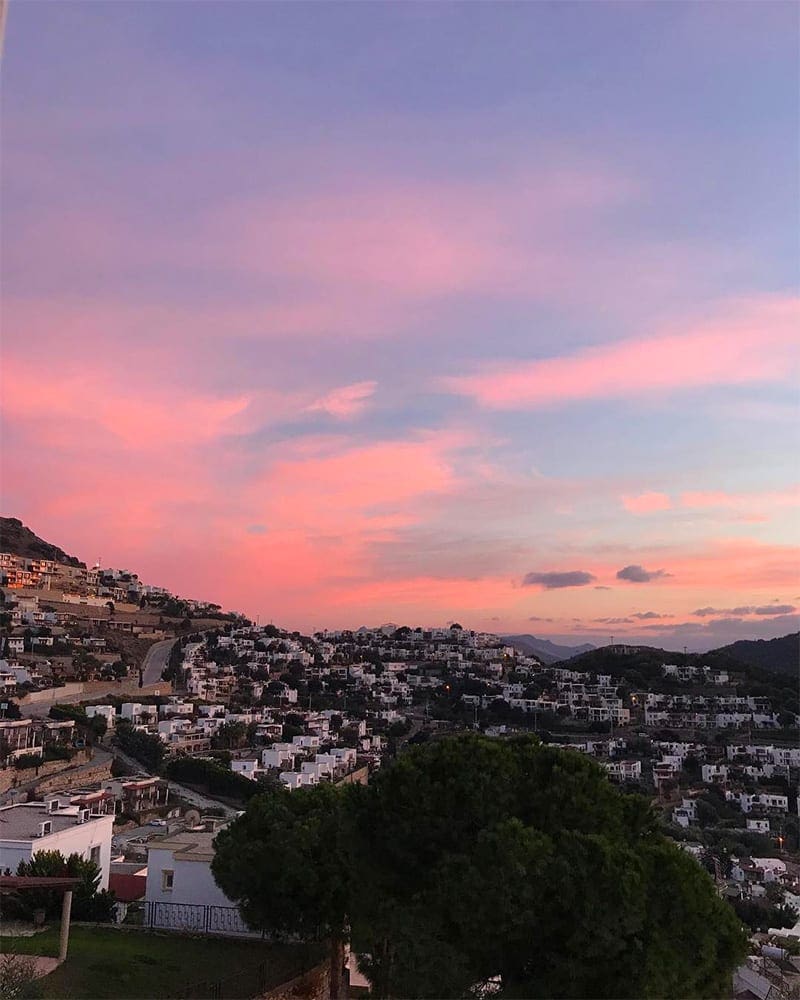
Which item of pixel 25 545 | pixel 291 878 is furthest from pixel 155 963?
pixel 25 545

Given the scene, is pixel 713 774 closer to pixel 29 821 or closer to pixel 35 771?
pixel 35 771

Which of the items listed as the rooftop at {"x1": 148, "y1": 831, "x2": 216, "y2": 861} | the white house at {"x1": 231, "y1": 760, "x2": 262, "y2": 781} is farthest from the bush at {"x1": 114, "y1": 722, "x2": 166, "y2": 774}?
the rooftop at {"x1": 148, "y1": 831, "x2": 216, "y2": 861}

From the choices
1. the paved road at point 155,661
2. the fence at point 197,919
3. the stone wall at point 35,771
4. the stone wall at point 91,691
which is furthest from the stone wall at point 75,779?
the paved road at point 155,661

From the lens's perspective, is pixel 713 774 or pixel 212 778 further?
pixel 713 774

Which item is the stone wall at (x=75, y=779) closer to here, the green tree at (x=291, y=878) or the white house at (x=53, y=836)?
the white house at (x=53, y=836)

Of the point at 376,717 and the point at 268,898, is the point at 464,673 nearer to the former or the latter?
the point at 376,717

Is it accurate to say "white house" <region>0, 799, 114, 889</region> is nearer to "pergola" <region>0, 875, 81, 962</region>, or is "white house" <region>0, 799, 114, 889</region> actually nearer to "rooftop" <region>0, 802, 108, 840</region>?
"rooftop" <region>0, 802, 108, 840</region>

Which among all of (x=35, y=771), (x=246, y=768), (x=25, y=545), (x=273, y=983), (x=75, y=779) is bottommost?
(x=246, y=768)

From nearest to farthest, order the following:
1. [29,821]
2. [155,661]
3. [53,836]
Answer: [53,836] < [29,821] < [155,661]
